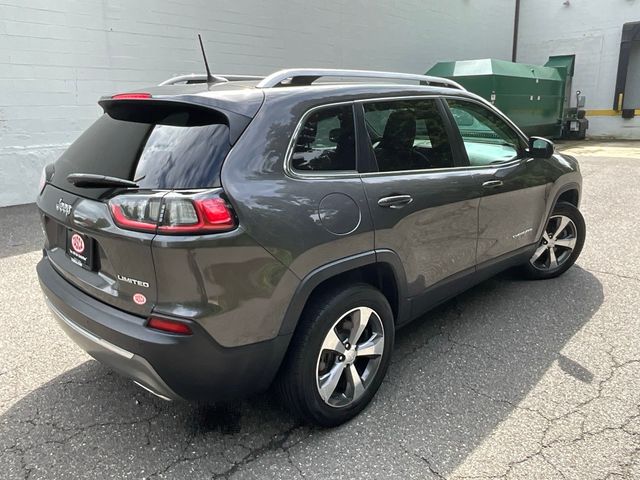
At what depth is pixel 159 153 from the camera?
2.23 m

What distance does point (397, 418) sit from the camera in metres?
2.71

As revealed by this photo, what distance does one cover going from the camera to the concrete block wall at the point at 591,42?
16750 millimetres

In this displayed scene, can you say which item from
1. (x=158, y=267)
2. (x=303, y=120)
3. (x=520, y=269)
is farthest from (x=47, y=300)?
(x=520, y=269)

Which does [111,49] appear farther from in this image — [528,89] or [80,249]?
[528,89]

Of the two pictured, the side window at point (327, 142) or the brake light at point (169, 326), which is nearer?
the brake light at point (169, 326)

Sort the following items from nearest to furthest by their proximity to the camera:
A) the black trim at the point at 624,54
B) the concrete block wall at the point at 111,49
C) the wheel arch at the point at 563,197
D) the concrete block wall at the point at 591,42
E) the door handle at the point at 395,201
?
the door handle at the point at 395,201
the wheel arch at the point at 563,197
the concrete block wall at the point at 111,49
the black trim at the point at 624,54
the concrete block wall at the point at 591,42

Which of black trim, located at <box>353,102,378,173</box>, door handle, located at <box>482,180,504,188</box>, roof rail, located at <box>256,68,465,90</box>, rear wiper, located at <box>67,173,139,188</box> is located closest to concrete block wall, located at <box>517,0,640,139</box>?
door handle, located at <box>482,180,504,188</box>

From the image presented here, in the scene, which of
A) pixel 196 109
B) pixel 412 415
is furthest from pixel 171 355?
pixel 412 415

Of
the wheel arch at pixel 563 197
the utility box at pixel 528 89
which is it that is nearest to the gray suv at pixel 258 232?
the wheel arch at pixel 563 197

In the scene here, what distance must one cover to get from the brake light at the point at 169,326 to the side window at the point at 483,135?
7.38 ft

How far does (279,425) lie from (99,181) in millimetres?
1505

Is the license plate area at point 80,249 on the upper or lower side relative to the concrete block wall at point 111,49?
lower

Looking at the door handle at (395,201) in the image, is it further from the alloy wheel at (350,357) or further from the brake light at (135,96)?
the brake light at (135,96)

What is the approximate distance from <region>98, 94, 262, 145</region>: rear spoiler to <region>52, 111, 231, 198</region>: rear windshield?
0.7 inches
